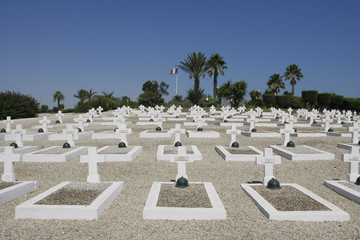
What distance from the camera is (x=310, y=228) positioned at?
3.51 metres

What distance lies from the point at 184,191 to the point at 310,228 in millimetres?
1953

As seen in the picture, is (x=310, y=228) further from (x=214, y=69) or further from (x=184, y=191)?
(x=214, y=69)

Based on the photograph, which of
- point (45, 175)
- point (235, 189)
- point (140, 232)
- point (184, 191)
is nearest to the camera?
point (140, 232)

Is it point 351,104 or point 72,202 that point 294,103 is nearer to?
point 351,104

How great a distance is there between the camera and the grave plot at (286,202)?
374cm

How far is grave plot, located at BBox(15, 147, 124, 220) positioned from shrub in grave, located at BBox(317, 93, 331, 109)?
42608 millimetres

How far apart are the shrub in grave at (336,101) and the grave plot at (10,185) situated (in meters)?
43.8

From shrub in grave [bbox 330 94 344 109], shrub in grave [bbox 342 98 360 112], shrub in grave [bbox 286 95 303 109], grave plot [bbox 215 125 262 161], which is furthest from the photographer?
shrub in grave [bbox 286 95 303 109]

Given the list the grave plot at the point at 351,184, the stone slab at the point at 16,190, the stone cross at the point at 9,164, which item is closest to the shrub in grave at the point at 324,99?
the grave plot at the point at 351,184

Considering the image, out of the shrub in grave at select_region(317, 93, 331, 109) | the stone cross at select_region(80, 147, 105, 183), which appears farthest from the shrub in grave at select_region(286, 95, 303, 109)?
the stone cross at select_region(80, 147, 105, 183)

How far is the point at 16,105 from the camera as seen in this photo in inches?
886

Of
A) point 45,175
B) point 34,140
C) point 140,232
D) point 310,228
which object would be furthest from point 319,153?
point 34,140

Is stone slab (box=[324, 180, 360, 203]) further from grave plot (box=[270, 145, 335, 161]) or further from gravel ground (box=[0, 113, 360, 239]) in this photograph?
grave plot (box=[270, 145, 335, 161])

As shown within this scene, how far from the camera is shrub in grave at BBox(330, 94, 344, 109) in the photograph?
1576 inches
